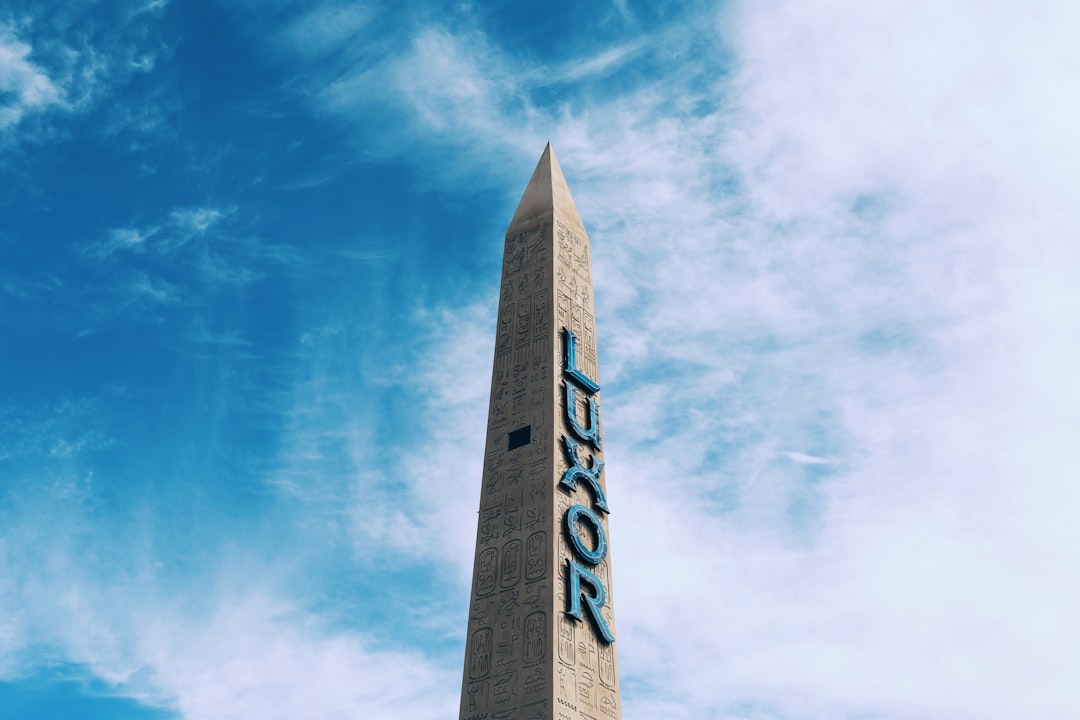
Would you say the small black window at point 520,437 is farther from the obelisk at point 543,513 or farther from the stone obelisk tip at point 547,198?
the stone obelisk tip at point 547,198

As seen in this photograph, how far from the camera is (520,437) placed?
2172cm

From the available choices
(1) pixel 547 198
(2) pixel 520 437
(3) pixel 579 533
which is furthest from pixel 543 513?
(1) pixel 547 198

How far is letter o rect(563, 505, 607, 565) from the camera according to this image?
2031 cm

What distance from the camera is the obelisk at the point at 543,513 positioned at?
18812 mm

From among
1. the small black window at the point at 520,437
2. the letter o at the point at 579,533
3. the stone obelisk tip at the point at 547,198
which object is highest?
the stone obelisk tip at the point at 547,198

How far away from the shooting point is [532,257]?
24969mm

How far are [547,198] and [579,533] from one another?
28.7 feet

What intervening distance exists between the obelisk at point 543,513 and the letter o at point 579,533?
0.02 meters

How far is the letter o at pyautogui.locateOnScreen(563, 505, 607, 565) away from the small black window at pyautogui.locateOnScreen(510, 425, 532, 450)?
1.64 m

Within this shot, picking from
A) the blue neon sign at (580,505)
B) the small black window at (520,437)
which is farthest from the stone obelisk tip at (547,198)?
the small black window at (520,437)

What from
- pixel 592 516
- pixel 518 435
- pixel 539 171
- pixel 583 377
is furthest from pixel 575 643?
pixel 539 171

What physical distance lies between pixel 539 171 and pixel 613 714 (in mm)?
13592

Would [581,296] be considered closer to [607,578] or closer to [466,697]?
[607,578]

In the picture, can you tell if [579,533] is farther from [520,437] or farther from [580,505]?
[520,437]
